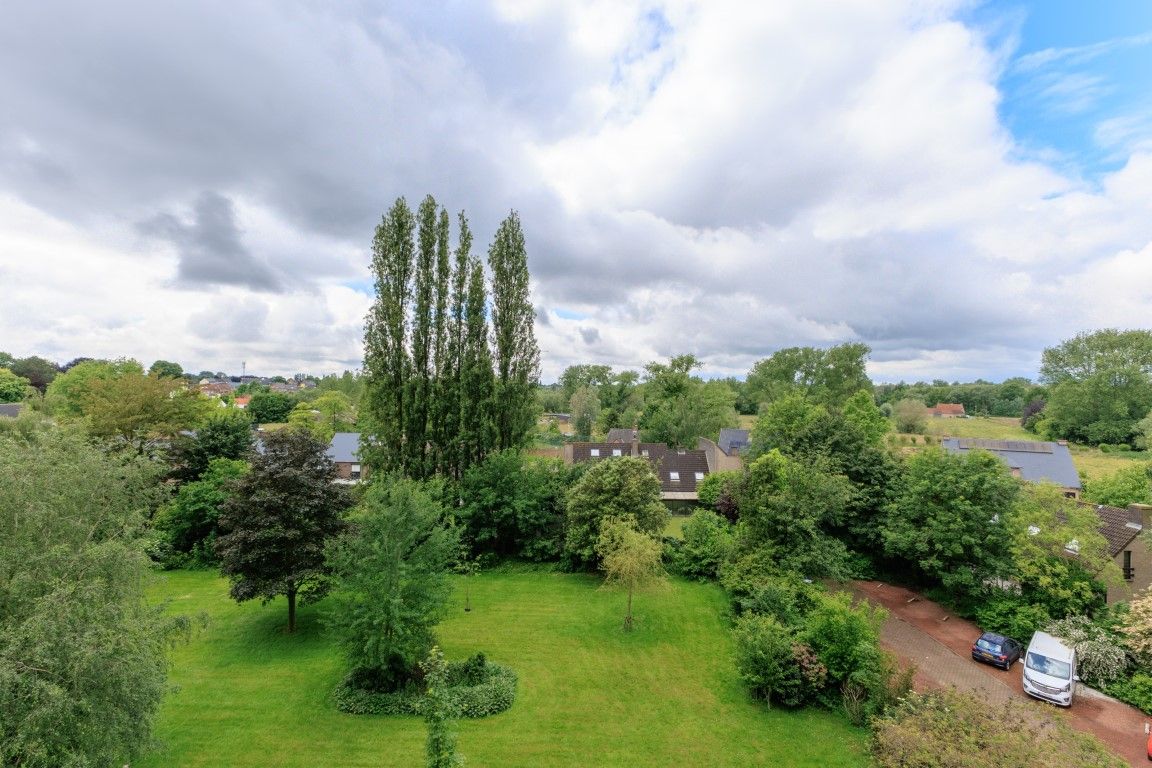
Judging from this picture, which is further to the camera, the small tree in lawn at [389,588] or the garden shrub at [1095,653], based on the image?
the garden shrub at [1095,653]

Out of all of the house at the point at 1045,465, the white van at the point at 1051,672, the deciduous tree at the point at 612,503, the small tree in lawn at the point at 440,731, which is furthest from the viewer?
the house at the point at 1045,465

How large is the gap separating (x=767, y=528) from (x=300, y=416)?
47799 mm

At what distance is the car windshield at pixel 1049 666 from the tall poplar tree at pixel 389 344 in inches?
1054

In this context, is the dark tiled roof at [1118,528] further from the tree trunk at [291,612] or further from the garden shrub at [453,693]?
the tree trunk at [291,612]

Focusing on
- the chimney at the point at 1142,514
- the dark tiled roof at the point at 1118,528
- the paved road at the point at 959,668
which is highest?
the chimney at the point at 1142,514

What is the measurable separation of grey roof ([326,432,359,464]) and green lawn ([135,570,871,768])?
74.5 ft

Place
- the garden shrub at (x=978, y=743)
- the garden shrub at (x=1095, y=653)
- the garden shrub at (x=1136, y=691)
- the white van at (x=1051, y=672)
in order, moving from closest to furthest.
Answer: the garden shrub at (x=978, y=743) → the garden shrub at (x=1136, y=691) → the white van at (x=1051, y=672) → the garden shrub at (x=1095, y=653)

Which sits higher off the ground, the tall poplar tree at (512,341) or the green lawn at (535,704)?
the tall poplar tree at (512,341)

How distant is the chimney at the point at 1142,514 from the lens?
1931 centimetres

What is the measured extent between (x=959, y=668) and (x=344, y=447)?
143 feet

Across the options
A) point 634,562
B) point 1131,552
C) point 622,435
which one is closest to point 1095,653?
point 1131,552

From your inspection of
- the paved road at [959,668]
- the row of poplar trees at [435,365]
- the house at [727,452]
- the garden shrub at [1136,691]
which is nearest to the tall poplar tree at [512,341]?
the row of poplar trees at [435,365]

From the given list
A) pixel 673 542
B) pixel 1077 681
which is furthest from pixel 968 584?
pixel 673 542

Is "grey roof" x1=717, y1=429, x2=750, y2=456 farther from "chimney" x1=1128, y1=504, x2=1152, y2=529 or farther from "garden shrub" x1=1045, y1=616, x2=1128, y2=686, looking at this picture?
"garden shrub" x1=1045, y1=616, x2=1128, y2=686
